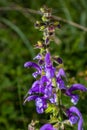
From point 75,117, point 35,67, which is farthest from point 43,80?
point 75,117

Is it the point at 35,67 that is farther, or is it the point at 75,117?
the point at 35,67

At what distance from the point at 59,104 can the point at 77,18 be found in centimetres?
378

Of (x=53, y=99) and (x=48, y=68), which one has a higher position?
(x=48, y=68)

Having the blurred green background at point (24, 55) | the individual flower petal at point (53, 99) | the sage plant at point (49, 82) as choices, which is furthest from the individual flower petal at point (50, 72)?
the blurred green background at point (24, 55)

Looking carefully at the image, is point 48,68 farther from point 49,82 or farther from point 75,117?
point 75,117

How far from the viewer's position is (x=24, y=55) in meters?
5.11

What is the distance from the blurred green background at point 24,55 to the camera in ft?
13.6

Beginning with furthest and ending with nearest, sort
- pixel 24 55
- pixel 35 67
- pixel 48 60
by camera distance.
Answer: pixel 24 55 < pixel 35 67 < pixel 48 60

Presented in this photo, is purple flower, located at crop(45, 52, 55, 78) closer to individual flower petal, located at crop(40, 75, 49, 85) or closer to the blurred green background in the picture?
individual flower petal, located at crop(40, 75, 49, 85)

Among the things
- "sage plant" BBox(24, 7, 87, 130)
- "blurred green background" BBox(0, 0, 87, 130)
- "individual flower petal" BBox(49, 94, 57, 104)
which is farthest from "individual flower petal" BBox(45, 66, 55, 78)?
"blurred green background" BBox(0, 0, 87, 130)

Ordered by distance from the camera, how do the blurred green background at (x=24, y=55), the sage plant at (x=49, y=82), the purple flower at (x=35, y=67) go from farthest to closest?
the blurred green background at (x=24, y=55)
the purple flower at (x=35, y=67)
the sage plant at (x=49, y=82)

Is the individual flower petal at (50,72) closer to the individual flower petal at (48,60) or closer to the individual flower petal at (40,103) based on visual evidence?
the individual flower petal at (48,60)

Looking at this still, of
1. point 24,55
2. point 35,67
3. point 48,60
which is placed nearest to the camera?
point 48,60

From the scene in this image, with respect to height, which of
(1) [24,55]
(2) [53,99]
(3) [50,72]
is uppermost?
(1) [24,55]
